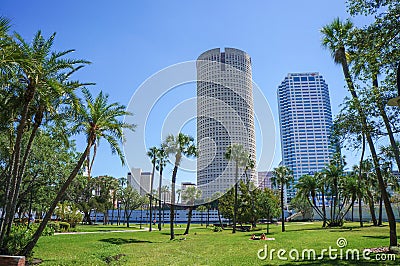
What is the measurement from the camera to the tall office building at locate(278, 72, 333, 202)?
546ft

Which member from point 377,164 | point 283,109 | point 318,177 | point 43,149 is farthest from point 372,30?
point 283,109

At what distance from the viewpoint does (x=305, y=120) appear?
166 metres

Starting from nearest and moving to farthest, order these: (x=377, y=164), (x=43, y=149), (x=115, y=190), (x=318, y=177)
A: (x=377, y=164) → (x=43, y=149) → (x=318, y=177) → (x=115, y=190)

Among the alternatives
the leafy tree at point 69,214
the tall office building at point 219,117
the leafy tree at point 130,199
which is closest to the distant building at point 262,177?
the leafy tree at point 130,199

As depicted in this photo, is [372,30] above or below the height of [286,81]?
below

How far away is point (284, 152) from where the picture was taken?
174500mm

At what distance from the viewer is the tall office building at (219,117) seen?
92.9 ft

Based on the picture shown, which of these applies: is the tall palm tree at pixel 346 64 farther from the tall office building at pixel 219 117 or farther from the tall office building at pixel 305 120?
the tall office building at pixel 305 120

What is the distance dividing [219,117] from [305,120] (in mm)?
147115

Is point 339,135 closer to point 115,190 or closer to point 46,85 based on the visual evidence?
point 46,85

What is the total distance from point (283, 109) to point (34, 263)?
169627 mm

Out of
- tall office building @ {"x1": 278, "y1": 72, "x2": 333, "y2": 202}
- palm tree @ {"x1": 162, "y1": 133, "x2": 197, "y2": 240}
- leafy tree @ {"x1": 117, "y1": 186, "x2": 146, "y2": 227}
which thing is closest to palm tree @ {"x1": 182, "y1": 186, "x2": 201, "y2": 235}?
palm tree @ {"x1": 162, "y1": 133, "x2": 197, "y2": 240}

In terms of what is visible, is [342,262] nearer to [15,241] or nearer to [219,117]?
[15,241]

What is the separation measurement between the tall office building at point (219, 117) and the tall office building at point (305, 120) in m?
127
